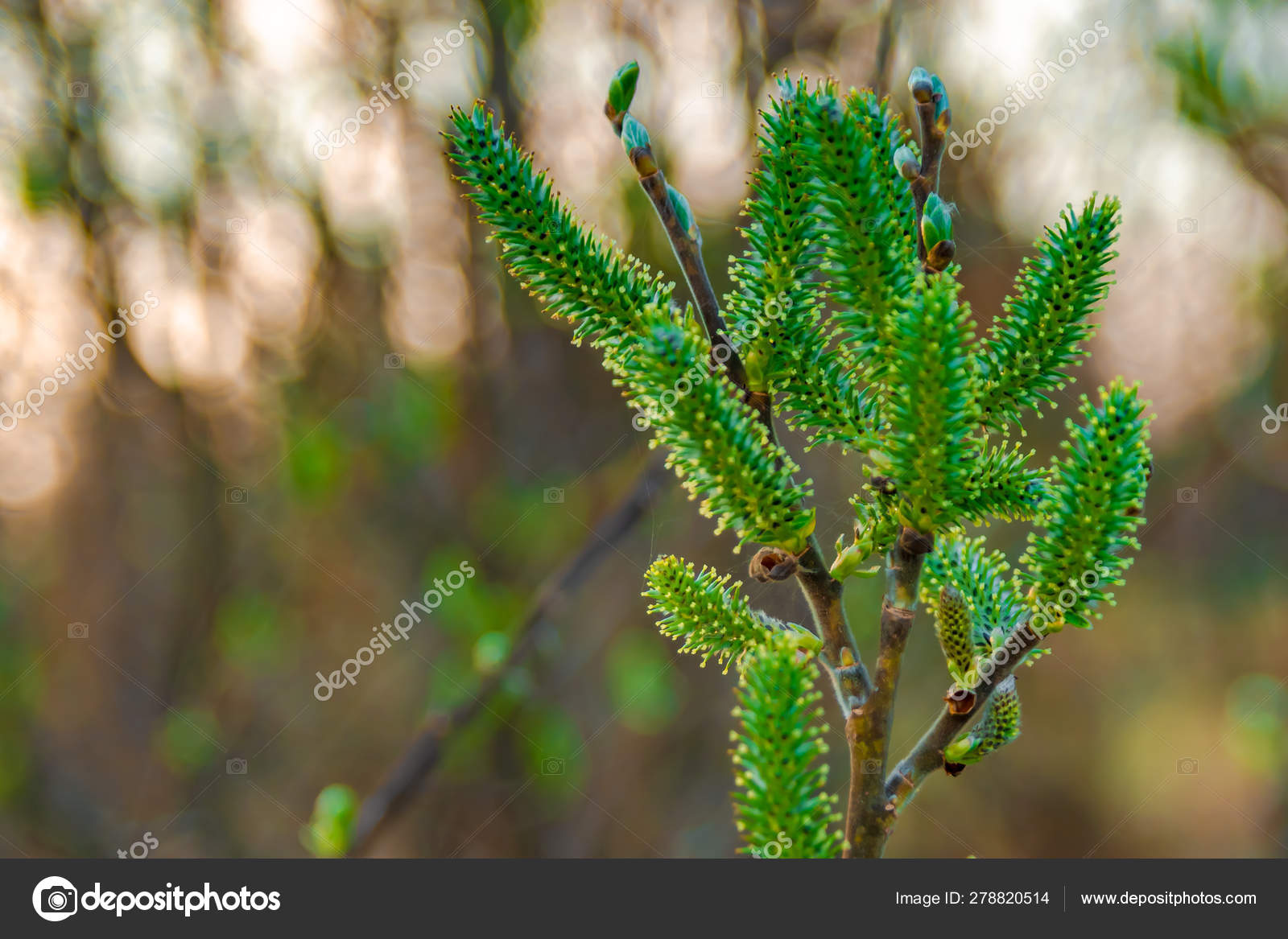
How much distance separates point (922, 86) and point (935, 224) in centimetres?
11

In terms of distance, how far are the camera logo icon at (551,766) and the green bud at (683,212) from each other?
2270mm

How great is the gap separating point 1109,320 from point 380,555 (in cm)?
349

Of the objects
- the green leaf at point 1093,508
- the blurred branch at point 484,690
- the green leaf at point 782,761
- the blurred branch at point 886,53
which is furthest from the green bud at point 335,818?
the blurred branch at point 886,53

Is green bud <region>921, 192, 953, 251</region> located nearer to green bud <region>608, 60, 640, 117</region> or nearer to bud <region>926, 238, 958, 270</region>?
bud <region>926, 238, 958, 270</region>

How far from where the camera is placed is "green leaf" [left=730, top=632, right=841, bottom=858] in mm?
376

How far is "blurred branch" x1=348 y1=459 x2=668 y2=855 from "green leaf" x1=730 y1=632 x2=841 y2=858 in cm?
108

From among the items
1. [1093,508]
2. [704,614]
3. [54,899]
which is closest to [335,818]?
[54,899]

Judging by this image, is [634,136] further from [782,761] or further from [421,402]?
[421,402]

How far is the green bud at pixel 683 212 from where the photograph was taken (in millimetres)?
525

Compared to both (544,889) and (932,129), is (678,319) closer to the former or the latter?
(932,129)

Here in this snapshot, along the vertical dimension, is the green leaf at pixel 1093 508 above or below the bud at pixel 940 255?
below

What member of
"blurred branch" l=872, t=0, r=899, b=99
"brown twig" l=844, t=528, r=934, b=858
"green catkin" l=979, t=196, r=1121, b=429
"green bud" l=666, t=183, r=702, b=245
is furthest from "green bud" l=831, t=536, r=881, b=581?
"blurred branch" l=872, t=0, r=899, b=99

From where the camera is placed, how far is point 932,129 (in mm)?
509

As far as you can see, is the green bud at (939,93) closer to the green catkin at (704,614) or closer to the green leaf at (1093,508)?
the green leaf at (1093,508)
